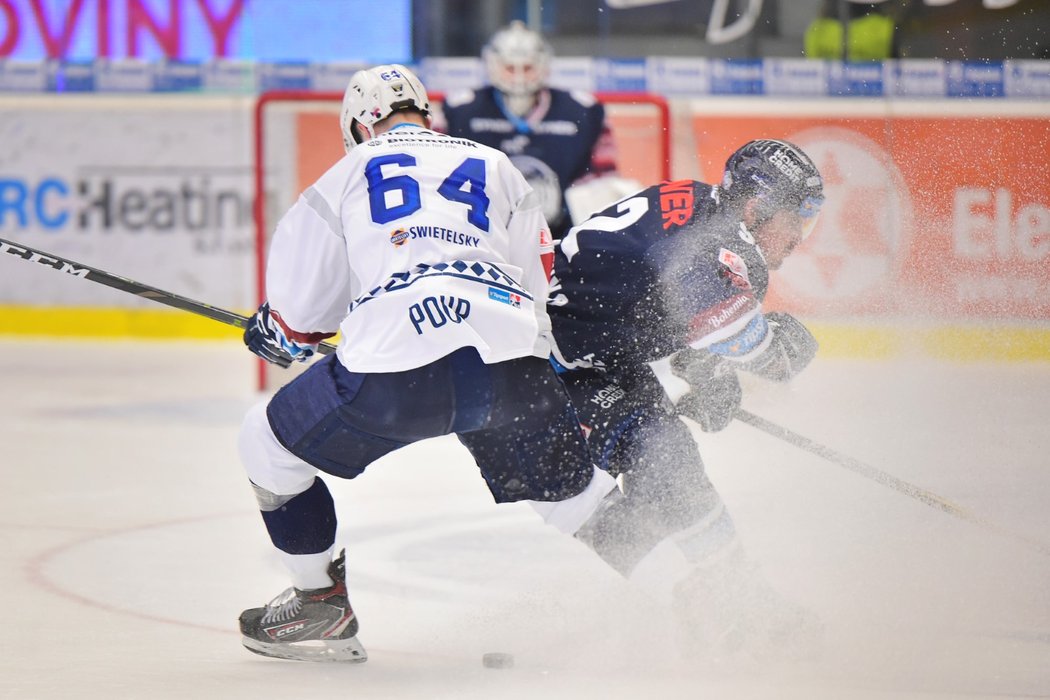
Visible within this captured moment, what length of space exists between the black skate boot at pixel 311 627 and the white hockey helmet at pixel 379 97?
0.71 m

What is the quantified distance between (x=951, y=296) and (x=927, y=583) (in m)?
0.85

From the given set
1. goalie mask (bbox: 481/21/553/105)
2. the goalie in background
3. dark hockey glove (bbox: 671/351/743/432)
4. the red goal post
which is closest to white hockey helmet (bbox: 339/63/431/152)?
dark hockey glove (bbox: 671/351/743/432)

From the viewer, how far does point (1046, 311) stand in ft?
10.6

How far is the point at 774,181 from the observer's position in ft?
8.68

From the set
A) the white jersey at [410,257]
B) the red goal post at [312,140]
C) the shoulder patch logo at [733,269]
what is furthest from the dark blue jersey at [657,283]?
the red goal post at [312,140]

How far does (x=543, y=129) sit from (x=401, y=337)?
11.3ft

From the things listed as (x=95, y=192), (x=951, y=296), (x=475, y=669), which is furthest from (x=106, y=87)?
(x=475, y=669)

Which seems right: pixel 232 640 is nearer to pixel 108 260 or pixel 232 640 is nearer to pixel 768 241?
pixel 768 241

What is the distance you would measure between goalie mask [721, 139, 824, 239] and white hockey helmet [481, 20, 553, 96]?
9.82ft

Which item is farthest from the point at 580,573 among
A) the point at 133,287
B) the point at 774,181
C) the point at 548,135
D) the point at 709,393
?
the point at 548,135

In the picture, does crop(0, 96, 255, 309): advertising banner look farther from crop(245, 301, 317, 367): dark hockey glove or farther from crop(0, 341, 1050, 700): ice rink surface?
crop(245, 301, 317, 367): dark hockey glove

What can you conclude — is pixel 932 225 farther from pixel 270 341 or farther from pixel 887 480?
pixel 270 341

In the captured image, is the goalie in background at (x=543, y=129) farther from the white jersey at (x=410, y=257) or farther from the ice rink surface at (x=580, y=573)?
the white jersey at (x=410, y=257)

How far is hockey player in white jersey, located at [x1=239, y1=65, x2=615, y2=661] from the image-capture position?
222cm
